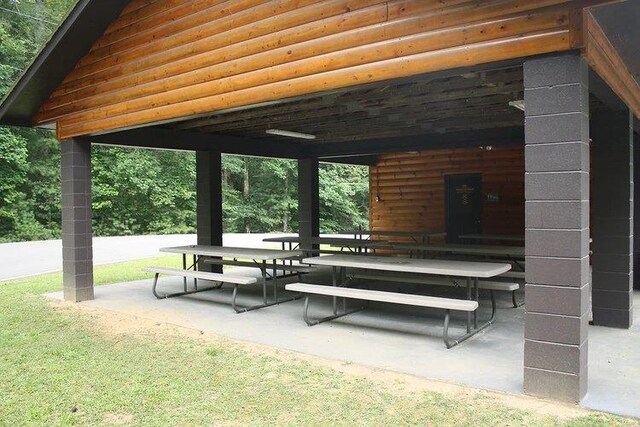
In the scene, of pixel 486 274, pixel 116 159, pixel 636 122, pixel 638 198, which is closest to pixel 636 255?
pixel 638 198

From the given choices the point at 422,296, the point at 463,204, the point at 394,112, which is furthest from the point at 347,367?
the point at 463,204

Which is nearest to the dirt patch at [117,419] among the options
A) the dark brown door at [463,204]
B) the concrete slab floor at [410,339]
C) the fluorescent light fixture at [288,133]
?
the concrete slab floor at [410,339]

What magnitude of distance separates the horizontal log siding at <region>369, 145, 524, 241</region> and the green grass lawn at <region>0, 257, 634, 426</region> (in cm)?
815

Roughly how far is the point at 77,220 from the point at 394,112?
4782mm

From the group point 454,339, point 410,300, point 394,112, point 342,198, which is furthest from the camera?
point 342,198

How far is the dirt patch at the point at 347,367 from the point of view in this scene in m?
3.35

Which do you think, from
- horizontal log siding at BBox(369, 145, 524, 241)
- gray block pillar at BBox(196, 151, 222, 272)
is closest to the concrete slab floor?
gray block pillar at BBox(196, 151, 222, 272)

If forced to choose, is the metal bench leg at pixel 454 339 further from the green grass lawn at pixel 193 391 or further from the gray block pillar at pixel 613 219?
the gray block pillar at pixel 613 219

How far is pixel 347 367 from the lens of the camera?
14.0ft

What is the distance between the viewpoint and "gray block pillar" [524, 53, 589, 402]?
3334 millimetres

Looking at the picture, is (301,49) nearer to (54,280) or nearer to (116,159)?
(54,280)

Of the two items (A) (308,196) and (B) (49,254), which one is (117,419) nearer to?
(A) (308,196)

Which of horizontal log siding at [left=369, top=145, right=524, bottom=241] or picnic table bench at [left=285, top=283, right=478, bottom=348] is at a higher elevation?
horizontal log siding at [left=369, top=145, right=524, bottom=241]

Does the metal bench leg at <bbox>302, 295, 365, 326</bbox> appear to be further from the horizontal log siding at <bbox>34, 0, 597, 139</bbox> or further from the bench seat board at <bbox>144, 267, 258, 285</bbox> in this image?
the horizontal log siding at <bbox>34, 0, 597, 139</bbox>
